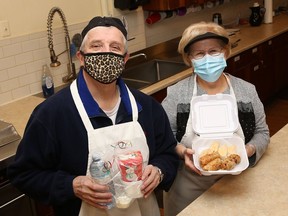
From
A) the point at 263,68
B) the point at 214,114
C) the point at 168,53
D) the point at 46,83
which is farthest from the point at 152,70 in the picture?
the point at 214,114

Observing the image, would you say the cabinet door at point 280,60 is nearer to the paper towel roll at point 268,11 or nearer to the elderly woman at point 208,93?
the paper towel roll at point 268,11

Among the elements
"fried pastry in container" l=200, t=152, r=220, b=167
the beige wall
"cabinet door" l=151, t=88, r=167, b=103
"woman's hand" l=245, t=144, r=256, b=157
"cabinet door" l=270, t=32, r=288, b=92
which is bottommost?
"cabinet door" l=270, t=32, r=288, b=92

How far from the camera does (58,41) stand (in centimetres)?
293

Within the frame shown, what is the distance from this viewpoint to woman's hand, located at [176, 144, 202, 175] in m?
1.50

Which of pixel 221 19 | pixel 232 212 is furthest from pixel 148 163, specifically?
pixel 221 19

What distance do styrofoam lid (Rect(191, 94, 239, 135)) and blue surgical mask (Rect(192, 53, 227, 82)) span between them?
0.33ft

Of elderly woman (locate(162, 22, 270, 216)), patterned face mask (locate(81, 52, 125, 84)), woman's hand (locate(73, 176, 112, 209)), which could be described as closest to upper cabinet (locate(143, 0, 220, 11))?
elderly woman (locate(162, 22, 270, 216))

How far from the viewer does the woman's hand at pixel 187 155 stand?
1.50m

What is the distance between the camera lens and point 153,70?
362 centimetres

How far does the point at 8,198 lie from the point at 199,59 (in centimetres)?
119

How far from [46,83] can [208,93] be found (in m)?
1.44

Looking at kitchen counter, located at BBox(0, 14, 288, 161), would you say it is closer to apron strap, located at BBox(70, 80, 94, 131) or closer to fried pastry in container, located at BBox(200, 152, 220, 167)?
apron strap, located at BBox(70, 80, 94, 131)

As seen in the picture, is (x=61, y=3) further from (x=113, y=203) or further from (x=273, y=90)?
(x=273, y=90)

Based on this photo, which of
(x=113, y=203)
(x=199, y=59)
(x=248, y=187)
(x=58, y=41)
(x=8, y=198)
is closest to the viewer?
(x=113, y=203)
